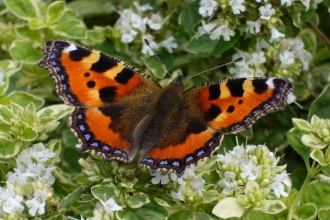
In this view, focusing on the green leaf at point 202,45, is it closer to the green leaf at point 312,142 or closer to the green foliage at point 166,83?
the green foliage at point 166,83

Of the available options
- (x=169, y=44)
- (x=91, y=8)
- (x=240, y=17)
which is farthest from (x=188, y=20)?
(x=91, y=8)

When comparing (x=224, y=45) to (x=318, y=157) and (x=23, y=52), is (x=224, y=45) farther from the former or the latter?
(x=23, y=52)

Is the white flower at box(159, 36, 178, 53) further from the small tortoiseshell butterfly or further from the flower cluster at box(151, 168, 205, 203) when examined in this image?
the flower cluster at box(151, 168, 205, 203)

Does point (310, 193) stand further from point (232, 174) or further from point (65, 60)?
point (65, 60)

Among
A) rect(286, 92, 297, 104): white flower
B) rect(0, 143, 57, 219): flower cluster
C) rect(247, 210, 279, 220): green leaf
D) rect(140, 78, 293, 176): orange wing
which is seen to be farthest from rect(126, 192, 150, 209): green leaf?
rect(286, 92, 297, 104): white flower

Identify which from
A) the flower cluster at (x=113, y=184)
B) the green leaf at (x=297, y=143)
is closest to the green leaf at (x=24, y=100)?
the flower cluster at (x=113, y=184)

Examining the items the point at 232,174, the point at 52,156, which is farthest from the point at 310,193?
the point at 52,156
